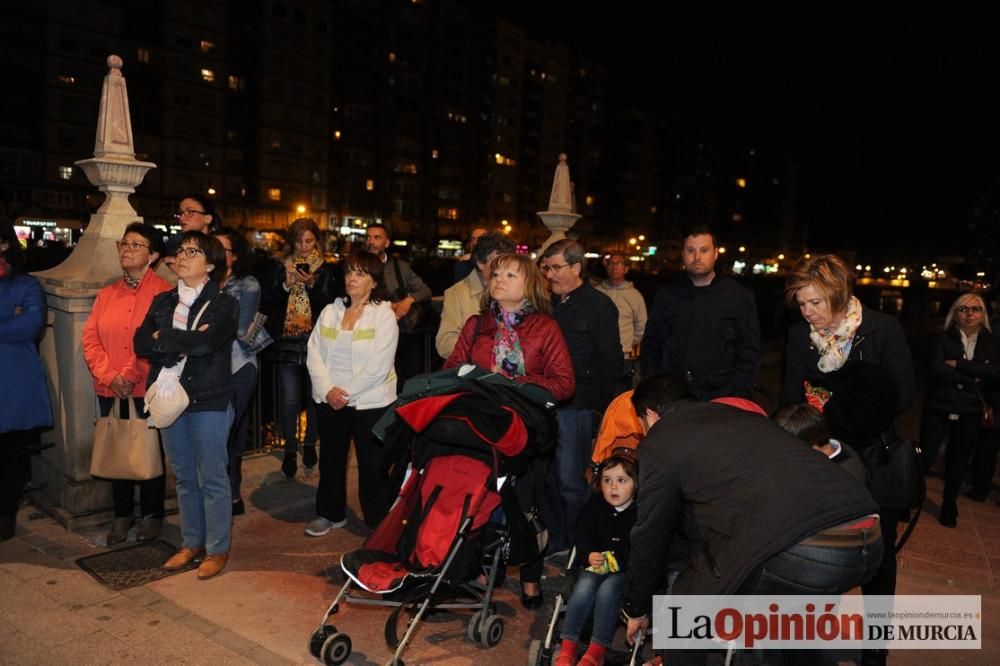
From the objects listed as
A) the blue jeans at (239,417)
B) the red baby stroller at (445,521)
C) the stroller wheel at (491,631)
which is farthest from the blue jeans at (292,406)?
the stroller wheel at (491,631)

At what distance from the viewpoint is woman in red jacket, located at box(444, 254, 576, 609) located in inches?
173

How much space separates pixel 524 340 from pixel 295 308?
2948mm

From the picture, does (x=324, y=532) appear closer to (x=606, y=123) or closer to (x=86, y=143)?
(x=86, y=143)

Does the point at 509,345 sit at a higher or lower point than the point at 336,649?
higher

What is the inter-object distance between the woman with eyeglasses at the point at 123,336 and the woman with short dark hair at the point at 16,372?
1.52 ft

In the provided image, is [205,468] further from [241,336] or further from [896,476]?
[896,476]

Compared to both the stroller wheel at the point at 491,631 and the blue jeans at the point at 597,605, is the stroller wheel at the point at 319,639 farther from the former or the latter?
the blue jeans at the point at 597,605

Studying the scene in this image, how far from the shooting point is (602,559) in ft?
11.7

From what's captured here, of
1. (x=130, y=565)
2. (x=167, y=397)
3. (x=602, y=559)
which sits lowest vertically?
(x=130, y=565)

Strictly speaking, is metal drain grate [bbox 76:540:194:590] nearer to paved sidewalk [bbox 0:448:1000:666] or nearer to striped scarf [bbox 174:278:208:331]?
paved sidewalk [bbox 0:448:1000:666]

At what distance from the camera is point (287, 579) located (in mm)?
4609

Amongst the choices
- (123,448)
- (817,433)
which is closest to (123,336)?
(123,448)

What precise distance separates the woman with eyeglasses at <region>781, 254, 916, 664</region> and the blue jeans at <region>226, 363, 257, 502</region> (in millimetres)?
3944

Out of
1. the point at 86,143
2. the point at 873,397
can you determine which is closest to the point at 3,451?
the point at 873,397
